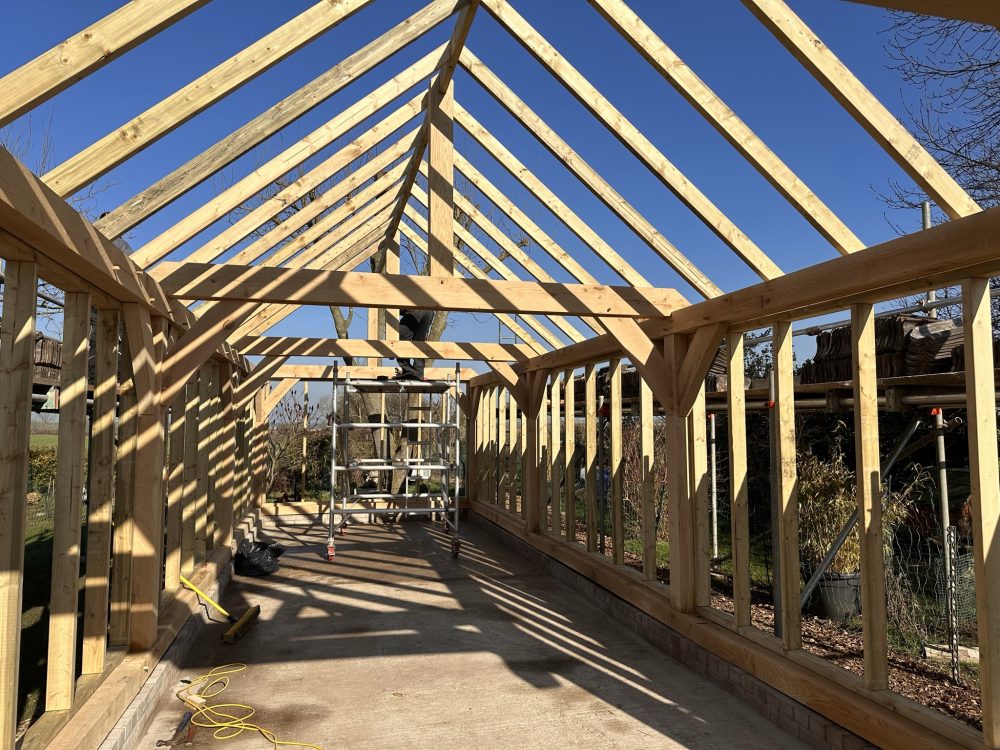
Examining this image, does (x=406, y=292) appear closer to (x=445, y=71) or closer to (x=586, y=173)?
(x=586, y=173)

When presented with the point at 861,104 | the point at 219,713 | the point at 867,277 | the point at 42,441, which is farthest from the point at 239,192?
the point at 42,441

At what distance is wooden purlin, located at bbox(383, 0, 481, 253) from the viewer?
4.43 m

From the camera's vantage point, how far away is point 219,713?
3682 millimetres

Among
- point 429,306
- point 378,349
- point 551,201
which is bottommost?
point 429,306

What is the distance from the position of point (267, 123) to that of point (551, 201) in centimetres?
244

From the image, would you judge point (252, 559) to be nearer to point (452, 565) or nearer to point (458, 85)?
point (452, 565)

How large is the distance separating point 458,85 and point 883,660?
551cm

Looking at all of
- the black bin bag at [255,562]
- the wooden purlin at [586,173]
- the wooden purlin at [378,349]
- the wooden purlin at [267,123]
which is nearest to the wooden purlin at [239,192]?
the wooden purlin at [267,123]

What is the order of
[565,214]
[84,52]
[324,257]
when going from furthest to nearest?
[324,257] < [565,214] < [84,52]

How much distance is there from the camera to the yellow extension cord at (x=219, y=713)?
343 cm

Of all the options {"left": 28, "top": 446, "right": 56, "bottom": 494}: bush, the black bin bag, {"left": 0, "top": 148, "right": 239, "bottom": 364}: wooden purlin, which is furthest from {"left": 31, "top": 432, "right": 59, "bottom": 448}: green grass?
{"left": 0, "top": 148, "right": 239, "bottom": 364}: wooden purlin

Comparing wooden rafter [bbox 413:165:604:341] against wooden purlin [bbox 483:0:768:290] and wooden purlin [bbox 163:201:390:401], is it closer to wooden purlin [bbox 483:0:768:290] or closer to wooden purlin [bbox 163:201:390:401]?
wooden purlin [bbox 483:0:768:290]

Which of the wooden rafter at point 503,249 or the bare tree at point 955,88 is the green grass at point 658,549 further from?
the bare tree at point 955,88

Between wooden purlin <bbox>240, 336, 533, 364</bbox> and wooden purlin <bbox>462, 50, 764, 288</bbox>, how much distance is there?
3.68 meters
